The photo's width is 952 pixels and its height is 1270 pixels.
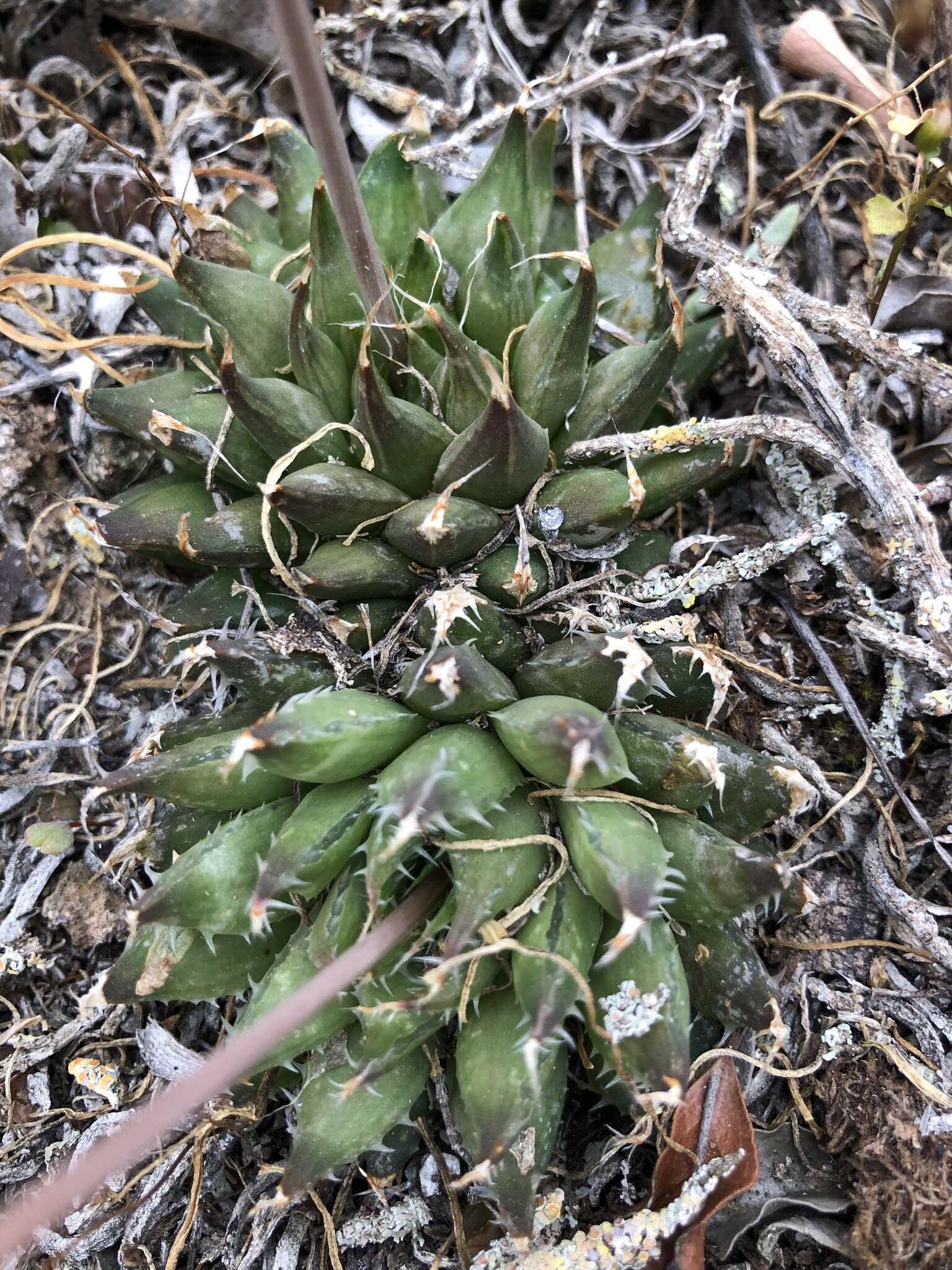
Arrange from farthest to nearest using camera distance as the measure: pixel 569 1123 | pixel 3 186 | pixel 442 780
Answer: pixel 3 186, pixel 569 1123, pixel 442 780

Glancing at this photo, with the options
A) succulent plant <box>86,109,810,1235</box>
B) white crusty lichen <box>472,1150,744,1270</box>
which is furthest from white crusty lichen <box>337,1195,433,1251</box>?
succulent plant <box>86,109,810,1235</box>

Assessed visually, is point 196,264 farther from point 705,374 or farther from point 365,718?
point 705,374

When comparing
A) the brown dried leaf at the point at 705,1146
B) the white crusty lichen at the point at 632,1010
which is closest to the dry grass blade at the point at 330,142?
the white crusty lichen at the point at 632,1010

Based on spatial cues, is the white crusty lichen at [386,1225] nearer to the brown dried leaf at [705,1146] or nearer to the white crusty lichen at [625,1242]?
the white crusty lichen at [625,1242]

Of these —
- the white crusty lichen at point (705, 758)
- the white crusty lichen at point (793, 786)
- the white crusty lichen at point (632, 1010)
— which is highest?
the white crusty lichen at point (705, 758)

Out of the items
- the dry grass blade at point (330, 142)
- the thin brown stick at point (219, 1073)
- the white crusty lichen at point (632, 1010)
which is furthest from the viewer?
the white crusty lichen at point (632, 1010)

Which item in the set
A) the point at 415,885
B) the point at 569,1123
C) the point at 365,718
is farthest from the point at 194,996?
the point at 569,1123

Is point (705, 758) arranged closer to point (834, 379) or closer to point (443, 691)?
point (443, 691)

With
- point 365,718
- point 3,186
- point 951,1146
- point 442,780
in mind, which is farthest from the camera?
point 3,186
